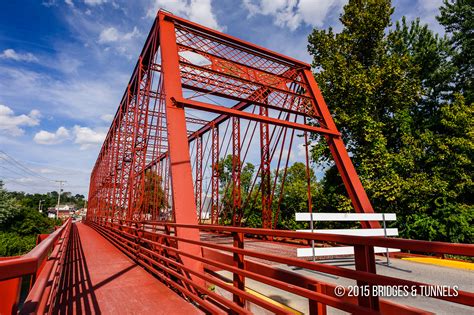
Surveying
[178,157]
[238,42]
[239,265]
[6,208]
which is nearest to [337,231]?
[178,157]

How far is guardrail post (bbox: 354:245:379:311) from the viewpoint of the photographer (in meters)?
1.60

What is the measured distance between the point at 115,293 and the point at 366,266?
4.08 meters

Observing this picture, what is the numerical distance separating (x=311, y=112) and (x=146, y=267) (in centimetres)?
813

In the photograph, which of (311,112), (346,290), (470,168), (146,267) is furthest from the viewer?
(470,168)

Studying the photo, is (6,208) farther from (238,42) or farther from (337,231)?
(337,231)

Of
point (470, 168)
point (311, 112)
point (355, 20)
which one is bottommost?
point (470, 168)

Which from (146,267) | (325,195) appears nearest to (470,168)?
(325,195)

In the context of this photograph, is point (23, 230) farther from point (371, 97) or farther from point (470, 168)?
point (470, 168)

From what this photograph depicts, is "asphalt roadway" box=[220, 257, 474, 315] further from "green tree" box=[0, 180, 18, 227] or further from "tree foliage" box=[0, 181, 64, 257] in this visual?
"green tree" box=[0, 180, 18, 227]

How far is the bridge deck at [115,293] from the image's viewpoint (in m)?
3.54

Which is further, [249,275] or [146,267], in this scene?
[146,267]

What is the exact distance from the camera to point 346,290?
1.81m

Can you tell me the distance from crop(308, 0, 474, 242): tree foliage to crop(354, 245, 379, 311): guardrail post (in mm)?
10566

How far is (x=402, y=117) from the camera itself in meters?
14.4
